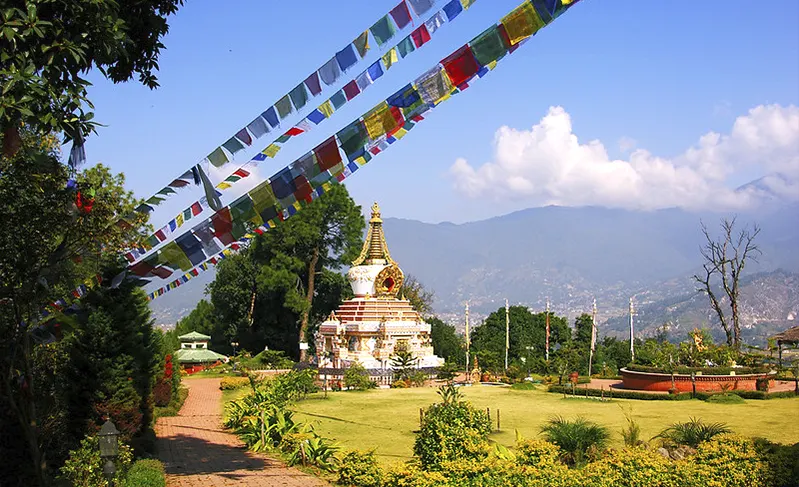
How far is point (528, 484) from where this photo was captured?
11.0 metres

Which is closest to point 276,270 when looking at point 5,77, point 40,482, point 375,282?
point 375,282

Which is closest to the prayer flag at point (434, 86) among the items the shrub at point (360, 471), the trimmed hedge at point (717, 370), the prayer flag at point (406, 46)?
the prayer flag at point (406, 46)

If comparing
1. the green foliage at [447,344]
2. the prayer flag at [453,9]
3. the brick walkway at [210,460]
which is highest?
the prayer flag at [453,9]

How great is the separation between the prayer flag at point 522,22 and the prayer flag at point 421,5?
82 cm

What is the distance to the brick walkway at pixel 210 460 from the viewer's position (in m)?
13.7

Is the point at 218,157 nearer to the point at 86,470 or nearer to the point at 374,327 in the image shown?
the point at 86,470

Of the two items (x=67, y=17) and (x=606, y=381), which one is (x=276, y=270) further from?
(x=67, y=17)

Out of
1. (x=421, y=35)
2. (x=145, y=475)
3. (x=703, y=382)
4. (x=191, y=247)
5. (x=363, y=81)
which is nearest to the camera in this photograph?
(x=421, y=35)

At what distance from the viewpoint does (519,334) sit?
168 ft

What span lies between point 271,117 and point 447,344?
42.9 m

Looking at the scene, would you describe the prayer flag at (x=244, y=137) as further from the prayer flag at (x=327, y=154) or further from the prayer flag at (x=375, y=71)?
the prayer flag at (x=375, y=71)

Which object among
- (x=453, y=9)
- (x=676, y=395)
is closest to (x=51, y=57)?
(x=453, y=9)

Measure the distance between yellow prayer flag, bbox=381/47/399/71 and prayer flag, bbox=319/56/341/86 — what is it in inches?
23.5

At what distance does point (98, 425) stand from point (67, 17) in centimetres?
869
